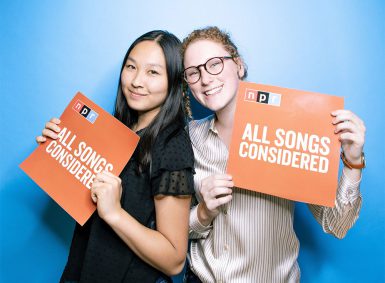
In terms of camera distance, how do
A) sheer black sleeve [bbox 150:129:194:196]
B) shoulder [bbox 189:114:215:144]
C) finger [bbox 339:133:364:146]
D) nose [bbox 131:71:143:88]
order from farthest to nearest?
shoulder [bbox 189:114:215:144]
nose [bbox 131:71:143:88]
sheer black sleeve [bbox 150:129:194:196]
finger [bbox 339:133:364:146]

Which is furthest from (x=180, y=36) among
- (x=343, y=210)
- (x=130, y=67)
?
(x=343, y=210)

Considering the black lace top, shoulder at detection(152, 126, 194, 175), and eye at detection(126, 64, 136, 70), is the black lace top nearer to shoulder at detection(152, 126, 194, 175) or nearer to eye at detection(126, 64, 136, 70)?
shoulder at detection(152, 126, 194, 175)

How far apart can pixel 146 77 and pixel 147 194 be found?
14.6 inches

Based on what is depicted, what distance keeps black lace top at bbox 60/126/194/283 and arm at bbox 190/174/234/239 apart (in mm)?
52

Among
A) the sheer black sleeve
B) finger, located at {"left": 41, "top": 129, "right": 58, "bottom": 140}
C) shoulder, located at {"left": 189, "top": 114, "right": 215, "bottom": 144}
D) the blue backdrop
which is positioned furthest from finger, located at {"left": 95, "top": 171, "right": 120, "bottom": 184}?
the blue backdrop

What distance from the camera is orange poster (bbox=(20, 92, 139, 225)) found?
109 centimetres

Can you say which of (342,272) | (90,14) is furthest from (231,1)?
(342,272)

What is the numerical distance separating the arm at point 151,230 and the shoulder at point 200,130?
0.27 metres

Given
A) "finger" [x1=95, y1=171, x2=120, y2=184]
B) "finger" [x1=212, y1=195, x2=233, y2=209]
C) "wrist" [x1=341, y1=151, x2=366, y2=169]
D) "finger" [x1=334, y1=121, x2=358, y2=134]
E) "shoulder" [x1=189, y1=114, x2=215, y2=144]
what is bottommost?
"finger" [x1=95, y1=171, x2=120, y2=184]

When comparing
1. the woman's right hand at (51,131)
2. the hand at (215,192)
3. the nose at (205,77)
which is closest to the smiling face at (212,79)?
the nose at (205,77)

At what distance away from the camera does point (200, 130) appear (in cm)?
133

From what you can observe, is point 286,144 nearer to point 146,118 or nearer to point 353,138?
point 353,138

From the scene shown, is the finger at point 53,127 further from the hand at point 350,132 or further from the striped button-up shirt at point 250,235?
the hand at point 350,132

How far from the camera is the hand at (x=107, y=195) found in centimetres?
103
